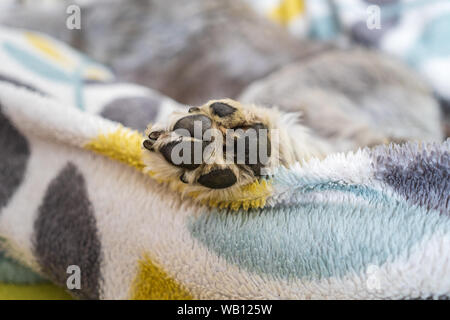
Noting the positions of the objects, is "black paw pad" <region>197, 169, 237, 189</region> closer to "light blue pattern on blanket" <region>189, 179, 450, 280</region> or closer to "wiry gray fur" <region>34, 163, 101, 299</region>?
"light blue pattern on blanket" <region>189, 179, 450, 280</region>

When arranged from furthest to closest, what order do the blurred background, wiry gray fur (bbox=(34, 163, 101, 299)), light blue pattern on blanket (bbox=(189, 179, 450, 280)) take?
the blurred background < wiry gray fur (bbox=(34, 163, 101, 299)) < light blue pattern on blanket (bbox=(189, 179, 450, 280))

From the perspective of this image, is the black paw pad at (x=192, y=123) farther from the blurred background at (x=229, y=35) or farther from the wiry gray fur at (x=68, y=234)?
the blurred background at (x=229, y=35)

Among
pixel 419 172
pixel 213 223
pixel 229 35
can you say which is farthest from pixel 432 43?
pixel 213 223

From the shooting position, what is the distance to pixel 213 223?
52 centimetres

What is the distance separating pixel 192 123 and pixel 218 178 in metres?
0.07

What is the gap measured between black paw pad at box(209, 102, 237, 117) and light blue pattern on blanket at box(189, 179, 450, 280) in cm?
12

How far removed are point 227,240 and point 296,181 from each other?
4.1 inches

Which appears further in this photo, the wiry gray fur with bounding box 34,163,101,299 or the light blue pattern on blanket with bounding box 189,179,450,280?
the wiry gray fur with bounding box 34,163,101,299

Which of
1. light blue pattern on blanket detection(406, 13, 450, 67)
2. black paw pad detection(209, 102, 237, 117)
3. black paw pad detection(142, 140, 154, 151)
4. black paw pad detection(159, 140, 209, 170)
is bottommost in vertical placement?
black paw pad detection(159, 140, 209, 170)

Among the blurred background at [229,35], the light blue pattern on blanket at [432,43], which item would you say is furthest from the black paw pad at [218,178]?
the light blue pattern on blanket at [432,43]

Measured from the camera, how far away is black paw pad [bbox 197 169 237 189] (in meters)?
0.48

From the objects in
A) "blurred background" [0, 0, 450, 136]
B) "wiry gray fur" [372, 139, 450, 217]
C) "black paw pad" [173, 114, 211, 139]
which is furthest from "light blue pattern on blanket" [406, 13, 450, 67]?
"black paw pad" [173, 114, 211, 139]

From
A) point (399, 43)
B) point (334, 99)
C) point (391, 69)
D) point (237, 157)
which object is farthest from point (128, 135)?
point (399, 43)

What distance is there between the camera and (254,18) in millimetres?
1407
